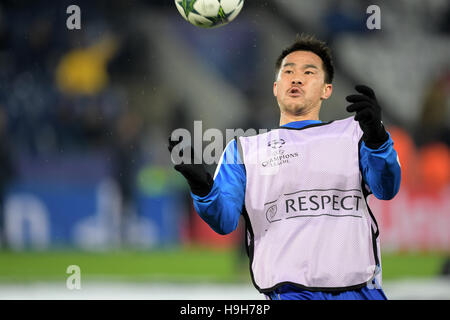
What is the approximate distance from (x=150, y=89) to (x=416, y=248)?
6.57 m

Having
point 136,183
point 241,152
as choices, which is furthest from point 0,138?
point 241,152

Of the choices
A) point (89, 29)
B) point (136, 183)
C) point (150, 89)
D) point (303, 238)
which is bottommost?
point (303, 238)

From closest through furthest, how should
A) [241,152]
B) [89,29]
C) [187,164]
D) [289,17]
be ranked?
[187,164] → [241,152] → [289,17] → [89,29]

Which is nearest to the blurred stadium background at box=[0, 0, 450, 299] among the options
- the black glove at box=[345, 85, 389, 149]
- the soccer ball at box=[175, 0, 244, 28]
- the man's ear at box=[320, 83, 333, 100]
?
the soccer ball at box=[175, 0, 244, 28]

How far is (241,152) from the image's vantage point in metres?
3.82

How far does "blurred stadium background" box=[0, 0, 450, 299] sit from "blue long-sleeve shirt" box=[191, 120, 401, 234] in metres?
5.41

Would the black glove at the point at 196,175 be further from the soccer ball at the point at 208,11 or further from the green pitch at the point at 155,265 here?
the green pitch at the point at 155,265

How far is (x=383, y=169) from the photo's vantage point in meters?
3.45

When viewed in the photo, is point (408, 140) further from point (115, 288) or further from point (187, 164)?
point (187, 164)

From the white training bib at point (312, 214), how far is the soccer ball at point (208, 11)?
1105 mm

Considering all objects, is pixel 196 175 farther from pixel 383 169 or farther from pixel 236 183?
pixel 383 169

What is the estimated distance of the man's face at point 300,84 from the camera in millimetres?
3859

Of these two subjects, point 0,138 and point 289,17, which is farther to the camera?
point 289,17

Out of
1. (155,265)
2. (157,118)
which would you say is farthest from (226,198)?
(157,118)
